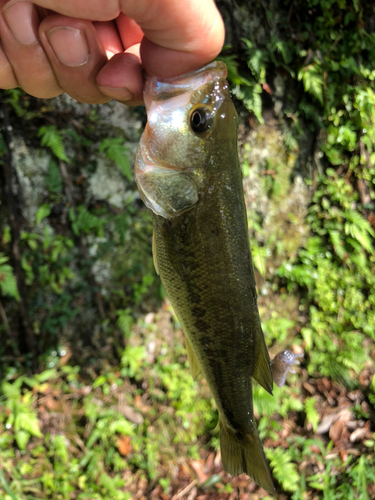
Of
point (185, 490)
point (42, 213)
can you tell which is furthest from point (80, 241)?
point (185, 490)

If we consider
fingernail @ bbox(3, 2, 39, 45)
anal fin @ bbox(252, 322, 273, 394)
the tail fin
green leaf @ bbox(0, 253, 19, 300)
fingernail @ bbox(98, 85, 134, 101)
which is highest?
fingernail @ bbox(3, 2, 39, 45)

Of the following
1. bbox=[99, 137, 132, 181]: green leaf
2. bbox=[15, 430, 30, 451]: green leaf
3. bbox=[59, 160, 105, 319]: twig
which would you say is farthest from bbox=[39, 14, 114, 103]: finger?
bbox=[15, 430, 30, 451]: green leaf

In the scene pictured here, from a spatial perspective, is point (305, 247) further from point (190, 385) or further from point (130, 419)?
point (130, 419)

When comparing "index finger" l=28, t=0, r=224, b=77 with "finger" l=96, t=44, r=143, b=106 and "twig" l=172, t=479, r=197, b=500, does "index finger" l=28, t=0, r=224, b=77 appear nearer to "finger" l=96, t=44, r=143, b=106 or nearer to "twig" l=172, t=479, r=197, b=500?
"finger" l=96, t=44, r=143, b=106

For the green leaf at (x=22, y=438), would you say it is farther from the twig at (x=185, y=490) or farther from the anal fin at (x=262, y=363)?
the anal fin at (x=262, y=363)

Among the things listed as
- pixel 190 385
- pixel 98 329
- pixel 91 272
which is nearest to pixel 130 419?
pixel 190 385

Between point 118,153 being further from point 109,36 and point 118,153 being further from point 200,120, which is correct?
point 200,120
